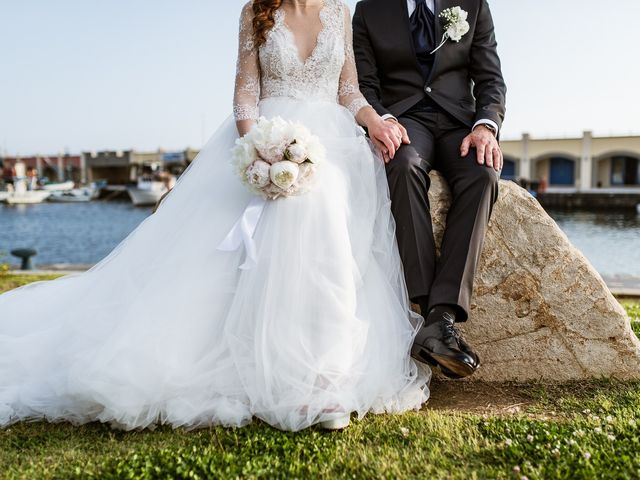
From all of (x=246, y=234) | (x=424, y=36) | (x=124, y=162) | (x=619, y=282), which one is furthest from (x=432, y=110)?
(x=124, y=162)

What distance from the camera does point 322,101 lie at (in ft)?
14.1

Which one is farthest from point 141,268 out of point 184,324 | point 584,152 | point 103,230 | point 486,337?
point 584,152

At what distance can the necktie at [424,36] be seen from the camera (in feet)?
15.2

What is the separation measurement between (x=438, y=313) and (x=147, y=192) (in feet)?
218

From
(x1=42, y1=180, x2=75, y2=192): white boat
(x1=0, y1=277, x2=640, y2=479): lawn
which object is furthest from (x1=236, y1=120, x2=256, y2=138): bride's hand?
(x1=42, y1=180, x2=75, y2=192): white boat

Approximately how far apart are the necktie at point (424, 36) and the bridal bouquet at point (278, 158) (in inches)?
62.8

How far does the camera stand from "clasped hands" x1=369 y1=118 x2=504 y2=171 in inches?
157

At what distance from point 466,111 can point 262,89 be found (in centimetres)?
158

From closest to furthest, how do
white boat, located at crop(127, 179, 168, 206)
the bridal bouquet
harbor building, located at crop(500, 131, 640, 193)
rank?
1. the bridal bouquet
2. harbor building, located at crop(500, 131, 640, 193)
3. white boat, located at crop(127, 179, 168, 206)

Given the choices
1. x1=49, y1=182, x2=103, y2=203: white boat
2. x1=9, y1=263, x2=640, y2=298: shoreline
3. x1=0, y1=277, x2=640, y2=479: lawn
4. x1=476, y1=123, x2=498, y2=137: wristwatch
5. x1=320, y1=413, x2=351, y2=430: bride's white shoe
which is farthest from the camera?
x1=49, y1=182, x2=103, y2=203: white boat

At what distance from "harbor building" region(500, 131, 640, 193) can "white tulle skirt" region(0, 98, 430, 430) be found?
51.4 m

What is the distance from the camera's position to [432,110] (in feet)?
14.9

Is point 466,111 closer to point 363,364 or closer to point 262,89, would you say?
point 262,89

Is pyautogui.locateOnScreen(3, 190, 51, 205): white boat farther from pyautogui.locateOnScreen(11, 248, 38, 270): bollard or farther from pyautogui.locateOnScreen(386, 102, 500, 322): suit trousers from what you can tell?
pyautogui.locateOnScreen(386, 102, 500, 322): suit trousers
